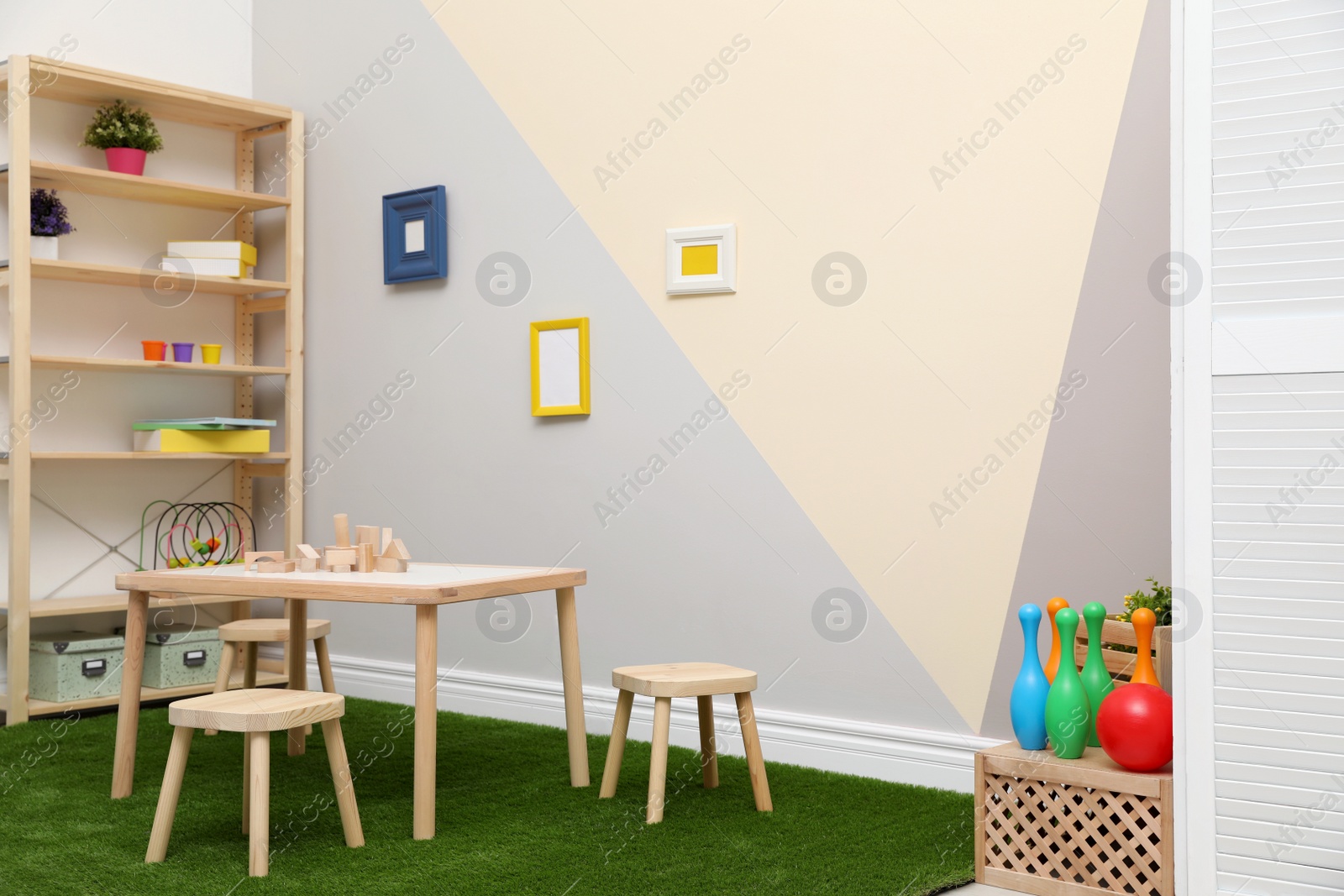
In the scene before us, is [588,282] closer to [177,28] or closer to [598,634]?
[598,634]

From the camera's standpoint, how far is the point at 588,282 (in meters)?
3.51

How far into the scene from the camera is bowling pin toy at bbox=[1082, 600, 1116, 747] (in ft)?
7.22

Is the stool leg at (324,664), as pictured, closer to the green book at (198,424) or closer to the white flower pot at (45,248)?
the green book at (198,424)

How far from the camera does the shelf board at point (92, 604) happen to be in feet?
11.8

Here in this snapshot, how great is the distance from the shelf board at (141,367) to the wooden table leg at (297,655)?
1155 millimetres

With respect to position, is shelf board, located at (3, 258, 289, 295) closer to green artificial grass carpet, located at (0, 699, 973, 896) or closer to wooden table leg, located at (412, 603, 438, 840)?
green artificial grass carpet, located at (0, 699, 973, 896)

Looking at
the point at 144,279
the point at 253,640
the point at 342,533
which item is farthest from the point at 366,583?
the point at 144,279

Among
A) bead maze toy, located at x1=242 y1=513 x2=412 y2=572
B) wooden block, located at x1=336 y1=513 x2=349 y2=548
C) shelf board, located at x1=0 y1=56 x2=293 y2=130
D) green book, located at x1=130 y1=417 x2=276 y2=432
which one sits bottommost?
bead maze toy, located at x1=242 y1=513 x2=412 y2=572

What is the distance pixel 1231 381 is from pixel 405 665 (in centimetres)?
277

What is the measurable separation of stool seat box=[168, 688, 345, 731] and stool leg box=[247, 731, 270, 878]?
0.13 feet

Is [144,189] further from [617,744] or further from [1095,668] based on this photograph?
[1095,668]

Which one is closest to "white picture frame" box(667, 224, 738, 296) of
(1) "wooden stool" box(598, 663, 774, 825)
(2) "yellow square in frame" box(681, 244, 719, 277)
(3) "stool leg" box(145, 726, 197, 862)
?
(2) "yellow square in frame" box(681, 244, 719, 277)

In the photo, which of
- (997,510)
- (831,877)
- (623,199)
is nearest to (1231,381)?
(997,510)

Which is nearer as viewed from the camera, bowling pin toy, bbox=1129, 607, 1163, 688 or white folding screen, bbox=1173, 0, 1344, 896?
white folding screen, bbox=1173, 0, 1344, 896
